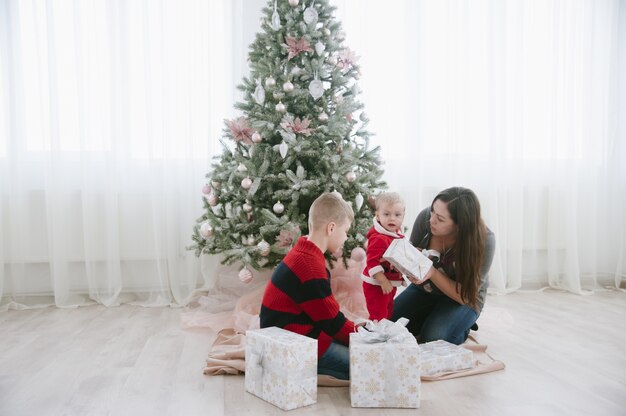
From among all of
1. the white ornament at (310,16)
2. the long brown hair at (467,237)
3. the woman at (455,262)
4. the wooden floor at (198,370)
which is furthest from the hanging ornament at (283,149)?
the wooden floor at (198,370)

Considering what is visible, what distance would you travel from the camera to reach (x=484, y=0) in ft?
15.2

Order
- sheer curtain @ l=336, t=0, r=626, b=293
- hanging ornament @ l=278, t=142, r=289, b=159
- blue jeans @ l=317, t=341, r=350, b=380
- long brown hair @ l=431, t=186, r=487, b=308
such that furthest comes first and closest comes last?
1. sheer curtain @ l=336, t=0, r=626, b=293
2. hanging ornament @ l=278, t=142, r=289, b=159
3. long brown hair @ l=431, t=186, r=487, b=308
4. blue jeans @ l=317, t=341, r=350, b=380

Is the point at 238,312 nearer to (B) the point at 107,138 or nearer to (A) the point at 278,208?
(A) the point at 278,208

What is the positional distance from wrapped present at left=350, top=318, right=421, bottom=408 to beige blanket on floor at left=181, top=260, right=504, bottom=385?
40cm

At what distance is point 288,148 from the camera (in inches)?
138

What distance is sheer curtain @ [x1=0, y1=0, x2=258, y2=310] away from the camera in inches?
165

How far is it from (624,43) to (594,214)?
1.39 metres

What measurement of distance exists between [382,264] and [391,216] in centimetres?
26

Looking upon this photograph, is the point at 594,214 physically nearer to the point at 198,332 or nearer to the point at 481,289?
the point at 481,289

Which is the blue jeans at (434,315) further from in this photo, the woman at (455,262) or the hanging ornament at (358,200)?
the hanging ornament at (358,200)

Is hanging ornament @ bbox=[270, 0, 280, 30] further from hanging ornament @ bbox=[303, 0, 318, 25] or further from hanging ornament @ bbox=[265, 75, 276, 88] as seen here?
hanging ornament @ bbox=[265, 75, 276, 88]

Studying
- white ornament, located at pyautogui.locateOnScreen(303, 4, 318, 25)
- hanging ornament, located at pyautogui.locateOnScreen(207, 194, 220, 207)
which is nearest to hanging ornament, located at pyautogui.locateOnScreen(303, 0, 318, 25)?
white ornament, located at pyautogui.locateOnScreen(303, 4, 318, 25)

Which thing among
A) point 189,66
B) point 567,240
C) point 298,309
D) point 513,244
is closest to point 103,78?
point 189,66

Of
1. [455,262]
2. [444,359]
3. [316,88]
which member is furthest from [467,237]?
[316,88]
